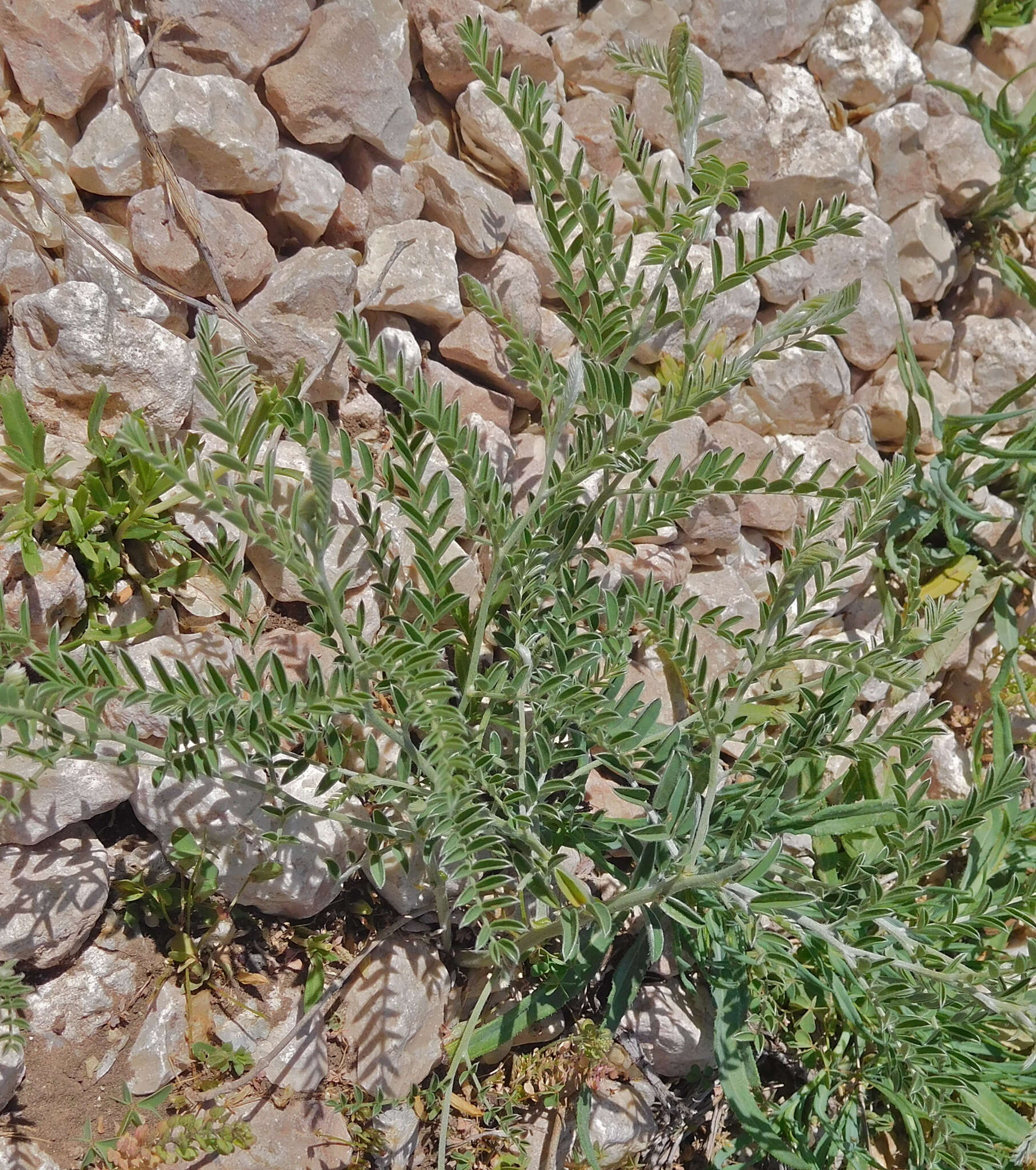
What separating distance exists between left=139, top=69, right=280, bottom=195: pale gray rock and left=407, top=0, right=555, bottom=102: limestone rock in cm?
57

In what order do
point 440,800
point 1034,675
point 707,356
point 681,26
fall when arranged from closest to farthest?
1. point 440,800
2. point 681,26
3. point 707,356
4. point 1034,675

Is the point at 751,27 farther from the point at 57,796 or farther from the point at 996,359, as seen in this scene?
the point at 57,796

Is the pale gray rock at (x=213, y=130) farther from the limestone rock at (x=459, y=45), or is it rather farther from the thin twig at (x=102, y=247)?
the limestone rock at (x=459, y=45)

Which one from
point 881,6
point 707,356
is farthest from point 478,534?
point 881,6

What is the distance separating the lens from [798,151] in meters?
3.34

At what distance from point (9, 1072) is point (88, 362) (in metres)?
1.42

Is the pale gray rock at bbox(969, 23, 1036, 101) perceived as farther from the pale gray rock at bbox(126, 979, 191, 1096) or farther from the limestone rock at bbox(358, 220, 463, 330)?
the pale gray rock at bbox(126, 979, 191, 1096)

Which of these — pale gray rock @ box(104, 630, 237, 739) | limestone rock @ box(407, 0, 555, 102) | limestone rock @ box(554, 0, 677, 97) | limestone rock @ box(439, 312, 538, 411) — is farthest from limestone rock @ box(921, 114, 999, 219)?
pale gray rock @ box(104, 630, 237, 739)

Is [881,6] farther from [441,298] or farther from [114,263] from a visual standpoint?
[114,263]

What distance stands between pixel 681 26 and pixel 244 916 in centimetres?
218

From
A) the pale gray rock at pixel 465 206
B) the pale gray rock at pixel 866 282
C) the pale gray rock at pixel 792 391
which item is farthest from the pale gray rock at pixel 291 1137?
the pale gray rock at pixel 866 282

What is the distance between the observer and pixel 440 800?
5.79 ft

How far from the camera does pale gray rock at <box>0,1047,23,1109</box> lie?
6.08 feet

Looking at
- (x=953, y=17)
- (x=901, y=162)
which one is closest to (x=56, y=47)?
(x=901, y=162)
